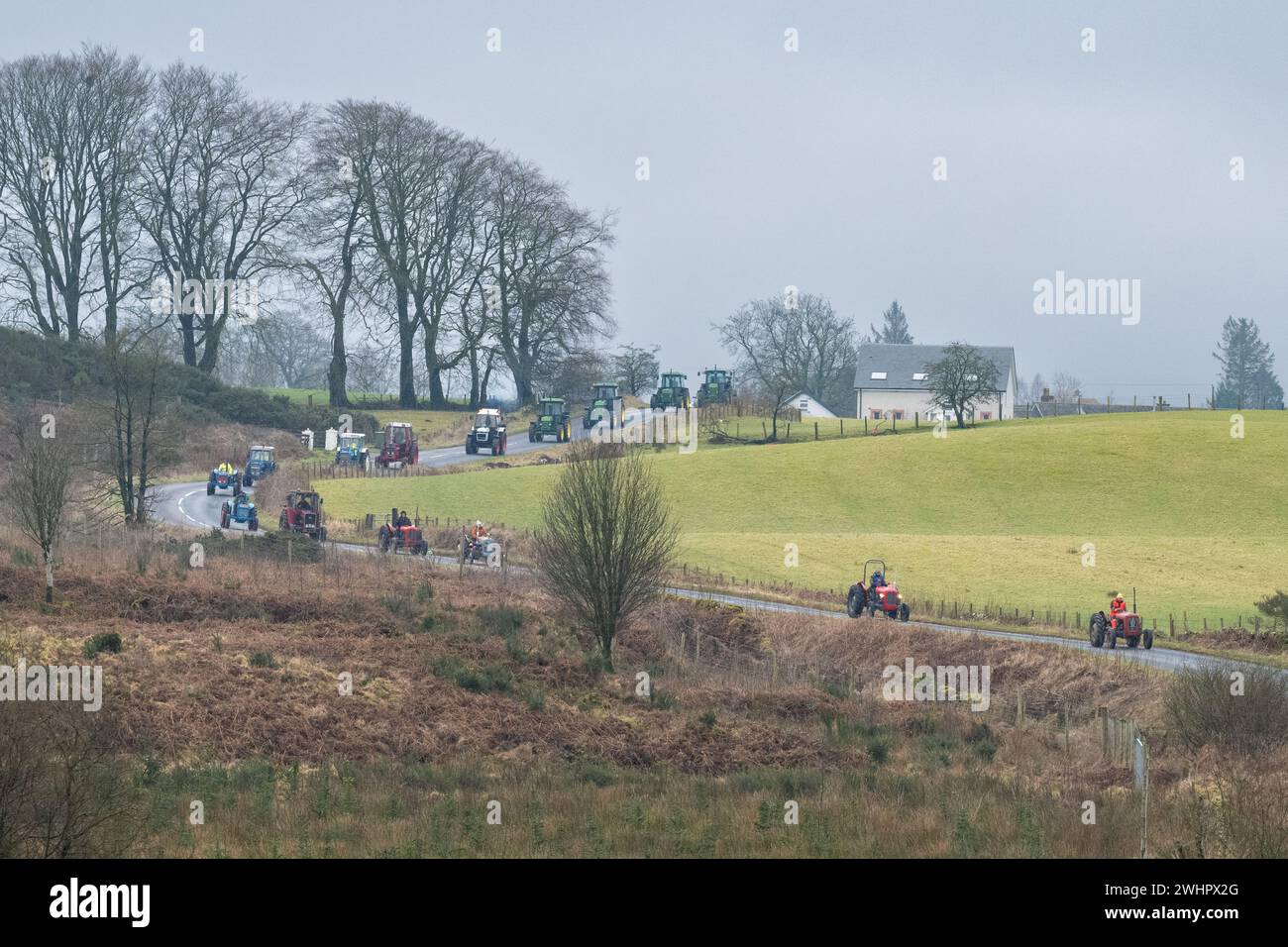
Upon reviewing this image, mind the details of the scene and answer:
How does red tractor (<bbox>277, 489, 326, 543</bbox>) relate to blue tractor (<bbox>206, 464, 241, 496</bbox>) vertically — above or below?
below

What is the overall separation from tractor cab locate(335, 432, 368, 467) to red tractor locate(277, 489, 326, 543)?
21772 mm

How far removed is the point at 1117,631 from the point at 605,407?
48.9 meters

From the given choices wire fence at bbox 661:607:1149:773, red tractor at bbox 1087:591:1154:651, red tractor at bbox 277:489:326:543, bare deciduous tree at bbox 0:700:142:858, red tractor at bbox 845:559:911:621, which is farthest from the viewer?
red tractor at bbox 277:489:326:543

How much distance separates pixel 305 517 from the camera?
45219 millimetres

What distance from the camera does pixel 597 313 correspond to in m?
89.2

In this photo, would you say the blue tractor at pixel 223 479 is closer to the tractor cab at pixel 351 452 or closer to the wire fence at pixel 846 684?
the tractor cab at pixel 351 452

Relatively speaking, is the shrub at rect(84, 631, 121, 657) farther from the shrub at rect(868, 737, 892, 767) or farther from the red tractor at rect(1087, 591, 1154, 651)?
the red tractor at rect(1087, 591, 1154, 651)

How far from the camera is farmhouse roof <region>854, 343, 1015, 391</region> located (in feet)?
383

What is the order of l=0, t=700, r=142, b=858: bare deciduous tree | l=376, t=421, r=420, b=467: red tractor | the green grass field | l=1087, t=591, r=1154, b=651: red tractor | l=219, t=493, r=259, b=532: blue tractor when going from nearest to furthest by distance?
l=0, t=700, r=142, b=858: bare deciduous tree → l=1087, t=591, r=1154, b=651: red tractor → the green grass field → l=219, t=493, r=259, b=532: blue tractor → l=376, t=421, r=420, b=467: red tractor

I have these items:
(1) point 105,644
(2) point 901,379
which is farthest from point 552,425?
(1) point 105,644

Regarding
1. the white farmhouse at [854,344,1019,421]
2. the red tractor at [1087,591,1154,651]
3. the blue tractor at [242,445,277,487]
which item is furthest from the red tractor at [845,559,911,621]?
the white farmhouse at [854,344,1019,421]
